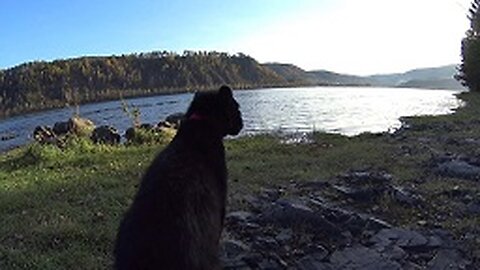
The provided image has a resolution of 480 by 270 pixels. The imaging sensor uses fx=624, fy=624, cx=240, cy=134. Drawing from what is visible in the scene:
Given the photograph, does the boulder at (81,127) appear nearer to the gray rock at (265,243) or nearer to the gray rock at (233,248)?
the gray rock at (265,243)

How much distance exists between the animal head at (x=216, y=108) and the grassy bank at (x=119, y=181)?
190 cm

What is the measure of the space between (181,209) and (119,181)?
21.1ft

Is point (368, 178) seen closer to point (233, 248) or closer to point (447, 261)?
point (447, 261)

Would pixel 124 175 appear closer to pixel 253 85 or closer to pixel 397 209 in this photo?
pixel 397 209

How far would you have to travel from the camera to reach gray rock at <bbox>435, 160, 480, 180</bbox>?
395 inches

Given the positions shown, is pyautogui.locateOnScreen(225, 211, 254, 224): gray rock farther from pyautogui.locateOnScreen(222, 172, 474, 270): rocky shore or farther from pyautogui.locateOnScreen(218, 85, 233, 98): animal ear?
pyautogui.locateOnScreen(218, 85, 233, 98): animal ear

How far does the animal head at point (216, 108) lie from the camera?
5141 mm

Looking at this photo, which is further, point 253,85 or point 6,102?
point 253,85

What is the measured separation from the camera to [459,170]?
10.4 m

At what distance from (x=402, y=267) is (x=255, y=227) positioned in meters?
1.81

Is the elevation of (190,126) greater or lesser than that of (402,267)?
greater

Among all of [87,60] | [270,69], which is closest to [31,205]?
[87,60]

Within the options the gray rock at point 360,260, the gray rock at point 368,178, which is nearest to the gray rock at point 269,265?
the gray rock at point 360,260

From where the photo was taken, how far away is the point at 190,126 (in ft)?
16.1
